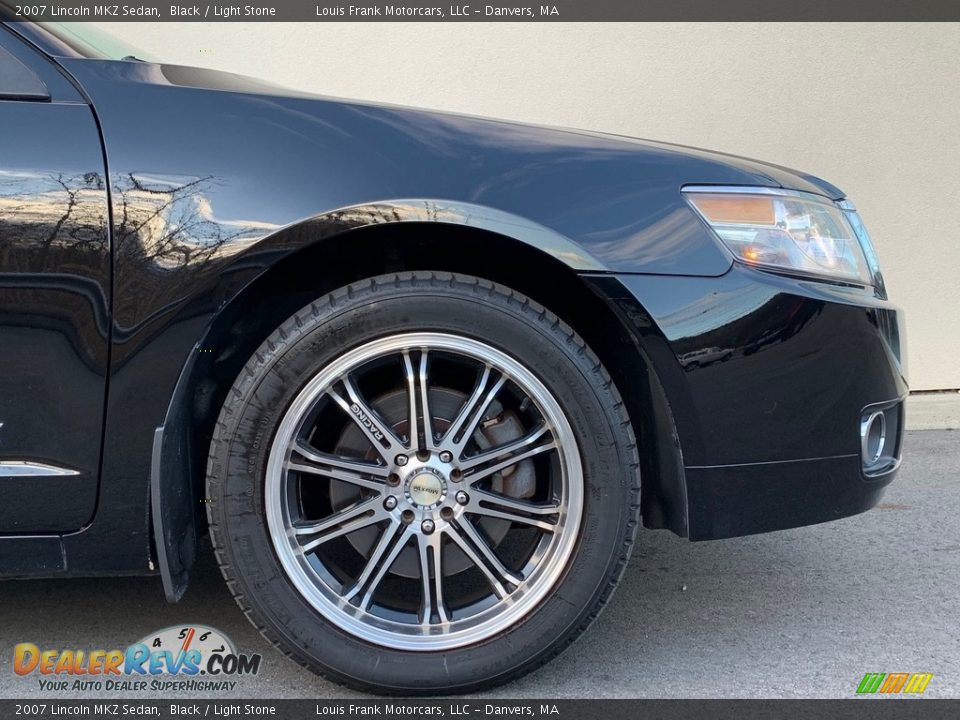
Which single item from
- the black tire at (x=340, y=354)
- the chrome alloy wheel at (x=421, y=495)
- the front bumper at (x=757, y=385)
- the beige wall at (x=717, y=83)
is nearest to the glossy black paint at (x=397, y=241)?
the front bumper at (x=757, y=385)

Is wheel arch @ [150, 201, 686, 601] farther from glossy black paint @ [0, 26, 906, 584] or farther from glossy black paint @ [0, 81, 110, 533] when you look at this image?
glossy black paint @ [0, 81, 110, 533]

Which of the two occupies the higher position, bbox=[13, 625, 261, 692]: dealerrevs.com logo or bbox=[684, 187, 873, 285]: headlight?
bbox=[684, 187, 873, 285]: headlight

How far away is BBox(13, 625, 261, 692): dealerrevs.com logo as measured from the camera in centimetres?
204

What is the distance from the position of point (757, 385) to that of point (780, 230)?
0.36 meters

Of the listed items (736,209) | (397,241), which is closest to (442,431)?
(397,241)

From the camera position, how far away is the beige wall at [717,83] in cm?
438

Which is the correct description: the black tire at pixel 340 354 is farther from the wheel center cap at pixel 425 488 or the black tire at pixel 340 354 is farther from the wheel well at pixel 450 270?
the wheel center cap at pixel 425 488

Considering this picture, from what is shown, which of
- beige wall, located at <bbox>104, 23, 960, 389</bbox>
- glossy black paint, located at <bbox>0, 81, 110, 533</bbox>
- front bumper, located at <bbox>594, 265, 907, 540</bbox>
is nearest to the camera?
Answer: glossy black paint, located at <bbox>0, 81, 110, 533</bbox>

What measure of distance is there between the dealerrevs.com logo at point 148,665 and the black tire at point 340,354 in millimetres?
303

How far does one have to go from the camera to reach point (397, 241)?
78.0 inches

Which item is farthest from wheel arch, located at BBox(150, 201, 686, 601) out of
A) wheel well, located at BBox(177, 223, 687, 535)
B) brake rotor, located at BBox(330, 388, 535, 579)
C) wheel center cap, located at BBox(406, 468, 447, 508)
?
wheel center cap, located at BBox(406, 468, 447, 508)

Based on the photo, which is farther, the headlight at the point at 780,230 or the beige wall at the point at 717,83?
the beige wall at the point at 717,83

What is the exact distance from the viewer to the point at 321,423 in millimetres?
2084

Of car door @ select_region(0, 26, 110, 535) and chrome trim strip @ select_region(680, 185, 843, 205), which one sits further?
chrome trim strip @ select_region(680, 185, 843, 205)
